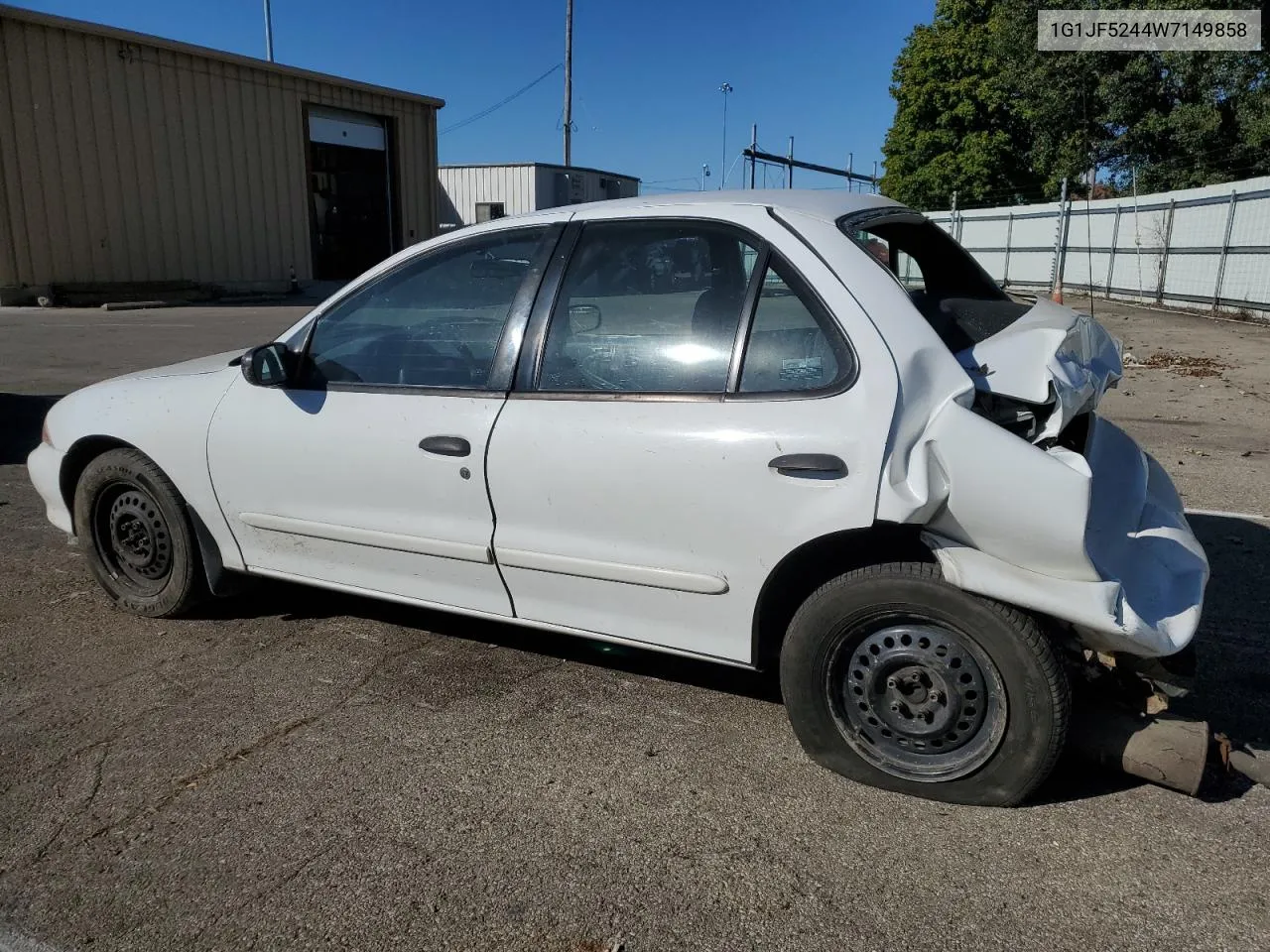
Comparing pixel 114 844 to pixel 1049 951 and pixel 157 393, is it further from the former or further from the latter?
pixel 1049 951

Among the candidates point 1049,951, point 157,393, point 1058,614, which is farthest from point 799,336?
point 157,393

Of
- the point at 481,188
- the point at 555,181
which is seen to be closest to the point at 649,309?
the point at 555,181

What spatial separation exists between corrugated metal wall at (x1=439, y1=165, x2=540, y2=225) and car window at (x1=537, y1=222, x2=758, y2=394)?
38.5 meters

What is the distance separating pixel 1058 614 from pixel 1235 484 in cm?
451

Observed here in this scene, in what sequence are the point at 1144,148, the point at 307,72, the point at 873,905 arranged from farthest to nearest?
the point at 1144,148 → the point at 307,72 → the point at 873,905

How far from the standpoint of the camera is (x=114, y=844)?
2744 mm

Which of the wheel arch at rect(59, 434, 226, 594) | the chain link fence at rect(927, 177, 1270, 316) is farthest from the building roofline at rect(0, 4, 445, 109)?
the wheel arch at rect(59, 434, 226, 594)

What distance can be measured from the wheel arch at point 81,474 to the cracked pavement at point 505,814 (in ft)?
0.86

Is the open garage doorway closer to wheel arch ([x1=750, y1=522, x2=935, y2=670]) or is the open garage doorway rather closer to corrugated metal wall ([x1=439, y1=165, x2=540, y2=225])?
corrugated metal wall ([x1=439, y1=165, x2=540, y2=225])

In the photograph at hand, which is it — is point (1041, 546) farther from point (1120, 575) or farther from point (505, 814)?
point (505, 814)

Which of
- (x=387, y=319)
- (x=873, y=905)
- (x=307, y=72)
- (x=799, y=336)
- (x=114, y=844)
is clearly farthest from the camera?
(x=307, y=72)

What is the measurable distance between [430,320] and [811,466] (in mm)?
1646

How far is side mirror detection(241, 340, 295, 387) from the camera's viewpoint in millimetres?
3686

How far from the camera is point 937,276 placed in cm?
413
